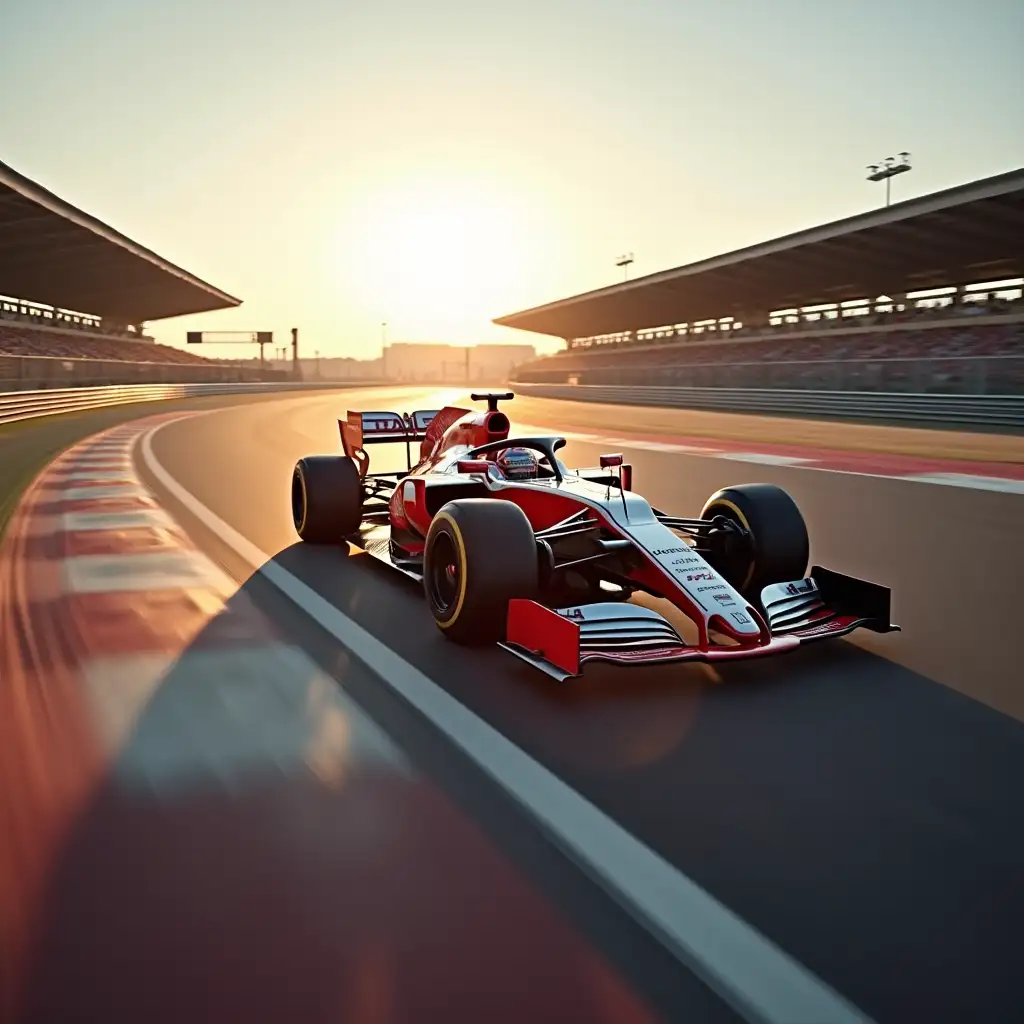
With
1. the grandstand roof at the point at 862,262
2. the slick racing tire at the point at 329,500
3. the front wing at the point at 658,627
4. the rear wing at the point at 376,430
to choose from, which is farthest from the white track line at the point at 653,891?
the grandstand roof at the point at 862,262

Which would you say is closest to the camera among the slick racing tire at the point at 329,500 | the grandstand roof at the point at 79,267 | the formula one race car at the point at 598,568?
the formula one race car at the point at 598,568

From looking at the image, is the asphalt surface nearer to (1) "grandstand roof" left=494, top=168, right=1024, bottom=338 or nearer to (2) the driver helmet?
(2) the driver helmet

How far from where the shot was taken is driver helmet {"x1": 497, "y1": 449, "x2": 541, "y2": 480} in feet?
22.3

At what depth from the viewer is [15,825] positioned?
10.8ft

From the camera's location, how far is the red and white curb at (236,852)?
2.45 m

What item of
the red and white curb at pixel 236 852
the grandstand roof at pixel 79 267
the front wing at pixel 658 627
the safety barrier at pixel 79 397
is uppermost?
the grandstand roof at pixel 79 267

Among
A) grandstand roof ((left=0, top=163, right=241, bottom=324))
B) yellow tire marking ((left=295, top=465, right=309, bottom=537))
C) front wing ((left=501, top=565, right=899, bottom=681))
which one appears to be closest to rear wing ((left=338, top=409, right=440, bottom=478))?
yellow tire marking ((left=295, top=465, right=309, bottom=537))

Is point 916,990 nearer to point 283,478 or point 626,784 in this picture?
point 626,784

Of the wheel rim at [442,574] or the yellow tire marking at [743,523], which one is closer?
the wheel rim at [442,574]

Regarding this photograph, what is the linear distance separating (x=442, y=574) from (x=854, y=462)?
12012 millimetres

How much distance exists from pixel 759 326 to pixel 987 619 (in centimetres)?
5248

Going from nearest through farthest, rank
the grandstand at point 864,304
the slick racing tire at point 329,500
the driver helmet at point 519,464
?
the driver helmet at point 519,464, the slick racing tire at point 329,500, the grandstand at point 864,304

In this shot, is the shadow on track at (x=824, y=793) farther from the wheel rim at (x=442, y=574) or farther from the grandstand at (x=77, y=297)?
the grandstand at (x=77, y=297)

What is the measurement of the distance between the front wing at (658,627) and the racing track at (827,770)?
0.56ft
